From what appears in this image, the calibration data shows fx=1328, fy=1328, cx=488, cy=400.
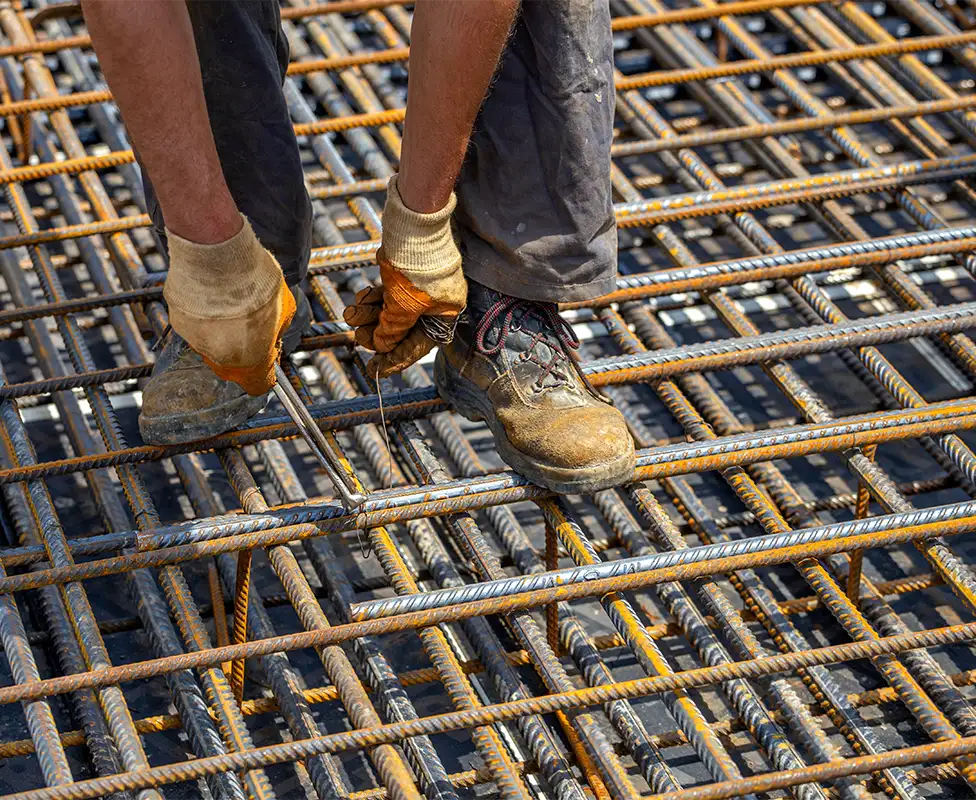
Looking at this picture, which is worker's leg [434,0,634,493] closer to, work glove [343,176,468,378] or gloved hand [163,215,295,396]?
work glove [343,176,468,378]

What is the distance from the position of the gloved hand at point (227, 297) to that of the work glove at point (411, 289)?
17cm

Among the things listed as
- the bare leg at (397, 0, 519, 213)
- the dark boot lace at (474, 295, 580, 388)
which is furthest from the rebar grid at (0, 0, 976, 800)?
the bare leg at (397, 0, 519, 213)

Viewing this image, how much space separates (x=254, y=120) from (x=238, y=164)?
0.08m

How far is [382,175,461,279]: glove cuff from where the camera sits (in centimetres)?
193

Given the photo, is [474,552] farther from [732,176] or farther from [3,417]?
[732,176]

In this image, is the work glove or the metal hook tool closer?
the work glove

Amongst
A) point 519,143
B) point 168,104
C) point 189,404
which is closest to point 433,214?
point 519,143

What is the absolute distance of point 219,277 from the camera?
183 centimetres

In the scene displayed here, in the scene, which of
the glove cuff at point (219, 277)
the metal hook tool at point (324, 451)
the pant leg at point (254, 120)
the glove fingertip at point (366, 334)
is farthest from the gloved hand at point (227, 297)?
the pant leg at point (254, 120)

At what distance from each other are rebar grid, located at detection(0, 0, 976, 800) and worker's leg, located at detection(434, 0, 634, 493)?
12 centimetres

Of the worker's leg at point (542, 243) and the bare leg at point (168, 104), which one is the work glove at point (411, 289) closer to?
the worker's leg at point (542, 243)

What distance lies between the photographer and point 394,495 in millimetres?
2123

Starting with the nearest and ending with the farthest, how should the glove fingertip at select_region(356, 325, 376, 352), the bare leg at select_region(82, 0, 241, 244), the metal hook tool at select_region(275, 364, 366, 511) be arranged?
the bare leg at select_region(82, 0, 241, 244), the metal hook tool at select_region(275, 364, 366, 511), the glove fingertip at select_region(356, 325, 376, 352)

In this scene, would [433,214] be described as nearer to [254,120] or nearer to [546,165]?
[546,165]
